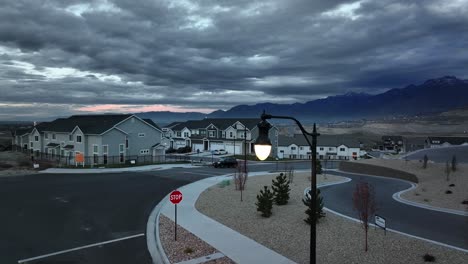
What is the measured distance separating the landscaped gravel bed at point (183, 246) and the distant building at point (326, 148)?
6363 cm

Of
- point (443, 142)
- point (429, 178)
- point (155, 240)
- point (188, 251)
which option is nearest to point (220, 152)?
point (429, 178)

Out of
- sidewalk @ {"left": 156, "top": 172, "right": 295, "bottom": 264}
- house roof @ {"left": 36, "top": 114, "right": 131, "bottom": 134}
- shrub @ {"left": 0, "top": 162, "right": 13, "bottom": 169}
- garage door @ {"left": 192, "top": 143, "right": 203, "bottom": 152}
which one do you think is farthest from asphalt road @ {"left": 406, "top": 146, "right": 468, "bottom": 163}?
shrub @ {"left": 0, "top": 162, "right": 13, "bottom": 169}

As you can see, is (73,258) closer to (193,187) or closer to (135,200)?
(135,200)

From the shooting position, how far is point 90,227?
51.1ft

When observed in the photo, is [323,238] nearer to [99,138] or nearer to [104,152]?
[99,138]

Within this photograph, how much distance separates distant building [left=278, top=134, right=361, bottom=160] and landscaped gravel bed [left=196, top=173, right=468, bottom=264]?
59.3 metres

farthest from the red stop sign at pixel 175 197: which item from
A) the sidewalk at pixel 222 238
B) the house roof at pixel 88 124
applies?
the house roof at pixel 88 124

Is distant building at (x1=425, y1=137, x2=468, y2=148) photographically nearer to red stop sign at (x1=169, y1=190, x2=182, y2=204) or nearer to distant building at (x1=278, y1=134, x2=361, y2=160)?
distant building at (x1=278, y1=134, x2=361, y2=160)

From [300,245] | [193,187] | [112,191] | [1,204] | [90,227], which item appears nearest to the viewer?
[300,245]

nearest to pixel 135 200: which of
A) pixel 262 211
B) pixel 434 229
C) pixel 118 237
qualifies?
pixel 118 237

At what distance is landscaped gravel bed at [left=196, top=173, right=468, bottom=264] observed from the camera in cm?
1131

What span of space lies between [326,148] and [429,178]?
157 feet

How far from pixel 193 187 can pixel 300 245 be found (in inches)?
602

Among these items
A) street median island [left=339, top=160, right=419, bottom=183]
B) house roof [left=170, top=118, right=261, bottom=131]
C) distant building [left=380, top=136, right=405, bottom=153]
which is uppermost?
house roof [left=170, top=118, right=261, bottom=131]
